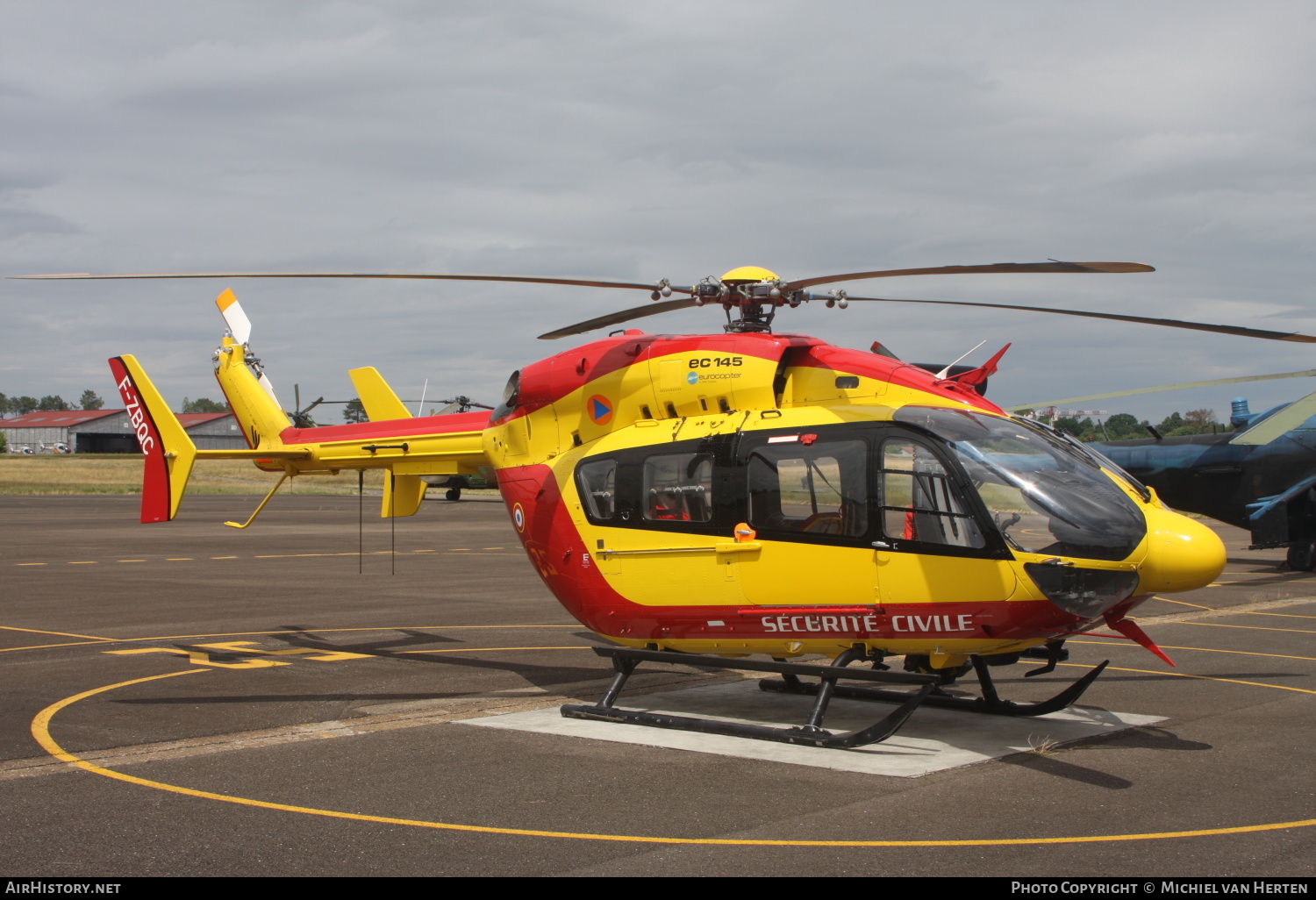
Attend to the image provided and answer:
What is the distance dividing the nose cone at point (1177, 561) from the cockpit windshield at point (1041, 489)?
16 centimetres

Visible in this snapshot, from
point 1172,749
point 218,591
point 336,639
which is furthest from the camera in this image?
point 218,591

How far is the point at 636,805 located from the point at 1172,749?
4820 millimetres

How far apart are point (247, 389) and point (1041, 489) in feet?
39.1

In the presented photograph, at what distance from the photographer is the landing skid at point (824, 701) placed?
374 inches

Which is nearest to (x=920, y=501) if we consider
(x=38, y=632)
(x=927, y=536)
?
(x=927, y=536)

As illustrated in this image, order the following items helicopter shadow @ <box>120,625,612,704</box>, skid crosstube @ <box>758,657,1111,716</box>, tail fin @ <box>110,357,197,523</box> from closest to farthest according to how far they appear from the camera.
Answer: skid crosstube @ <box>758,657,1111,716</box> < helicopter shadow @ <box>120,625,612,704</box> < tail fin @ <box>110,357,197,523</box>

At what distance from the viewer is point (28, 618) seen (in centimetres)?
1769

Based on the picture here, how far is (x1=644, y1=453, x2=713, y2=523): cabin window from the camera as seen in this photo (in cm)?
1051

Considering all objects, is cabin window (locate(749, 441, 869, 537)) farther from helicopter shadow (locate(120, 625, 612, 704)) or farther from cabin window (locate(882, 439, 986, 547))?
helicopter shadow (locate(120, 625, 612, 704))

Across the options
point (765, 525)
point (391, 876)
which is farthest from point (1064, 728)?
point (391, 876)

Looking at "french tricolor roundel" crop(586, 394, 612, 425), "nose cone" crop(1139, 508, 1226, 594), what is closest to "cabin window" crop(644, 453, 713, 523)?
"french tricolor roundel" crop(586, 394, 612, 425)

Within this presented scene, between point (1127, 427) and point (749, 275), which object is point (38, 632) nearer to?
point (749, 275)

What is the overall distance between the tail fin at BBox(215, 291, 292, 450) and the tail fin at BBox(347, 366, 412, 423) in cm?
113

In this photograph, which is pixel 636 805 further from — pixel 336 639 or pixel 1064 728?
pixel 336 639
